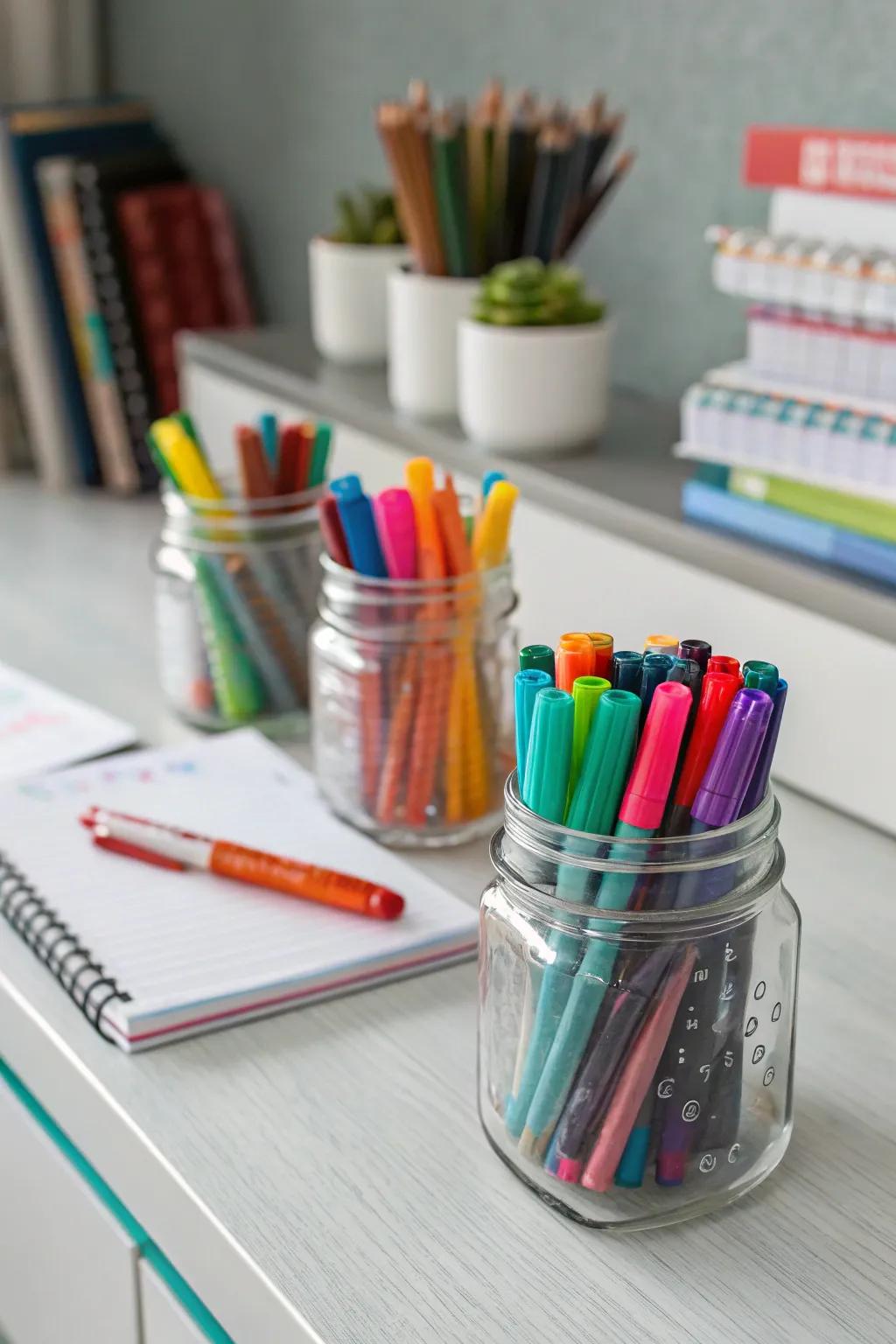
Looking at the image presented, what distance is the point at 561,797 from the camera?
50 centimetres

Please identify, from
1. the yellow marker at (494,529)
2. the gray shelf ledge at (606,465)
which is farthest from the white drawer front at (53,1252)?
the gray shelf ledge at (606,465)

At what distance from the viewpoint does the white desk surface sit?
1.57 feet

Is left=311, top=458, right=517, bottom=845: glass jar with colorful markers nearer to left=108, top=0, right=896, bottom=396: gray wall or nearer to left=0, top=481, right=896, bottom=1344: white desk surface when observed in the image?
left=0, top=481, right=896, bottom=1344: white desk surface

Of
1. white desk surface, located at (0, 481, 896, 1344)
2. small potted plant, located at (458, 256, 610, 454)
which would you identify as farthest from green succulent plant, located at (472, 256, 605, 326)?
white desk surface, located at (0, 481, 896, 1344)

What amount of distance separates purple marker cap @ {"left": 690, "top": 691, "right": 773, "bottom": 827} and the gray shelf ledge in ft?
0.94

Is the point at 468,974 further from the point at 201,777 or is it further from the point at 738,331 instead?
the point at 738,331

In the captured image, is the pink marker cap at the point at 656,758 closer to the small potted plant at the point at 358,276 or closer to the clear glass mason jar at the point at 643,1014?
the clear glass mason jar at the point at 643,1014

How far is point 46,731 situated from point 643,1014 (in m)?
0.49

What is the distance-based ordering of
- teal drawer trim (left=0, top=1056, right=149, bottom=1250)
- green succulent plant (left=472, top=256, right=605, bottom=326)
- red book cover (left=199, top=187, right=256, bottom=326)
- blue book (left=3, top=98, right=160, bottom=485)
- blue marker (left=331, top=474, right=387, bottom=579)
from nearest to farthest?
teal drawer trim (left=0, top=1056, right=149, bottom=1250) → blue marker (left=331, top=474, right=387, bottom=579) → green succulent plant (left=472, top=256, right=605, bottom=326) → blue book (left=3, top=98, right=160, bottom=485) → red book cover (left=199, top=187, right=256, bottom=326)

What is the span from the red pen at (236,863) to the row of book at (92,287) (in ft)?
2.48

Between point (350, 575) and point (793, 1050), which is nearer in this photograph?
point (793, 1050)

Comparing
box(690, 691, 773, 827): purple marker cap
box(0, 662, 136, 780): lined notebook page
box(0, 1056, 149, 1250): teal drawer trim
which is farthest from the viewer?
box(0, 662, 136, 780): lined notebook page

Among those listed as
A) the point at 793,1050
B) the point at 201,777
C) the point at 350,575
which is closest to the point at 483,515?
the point at 350,575

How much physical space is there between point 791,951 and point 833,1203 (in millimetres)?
86
